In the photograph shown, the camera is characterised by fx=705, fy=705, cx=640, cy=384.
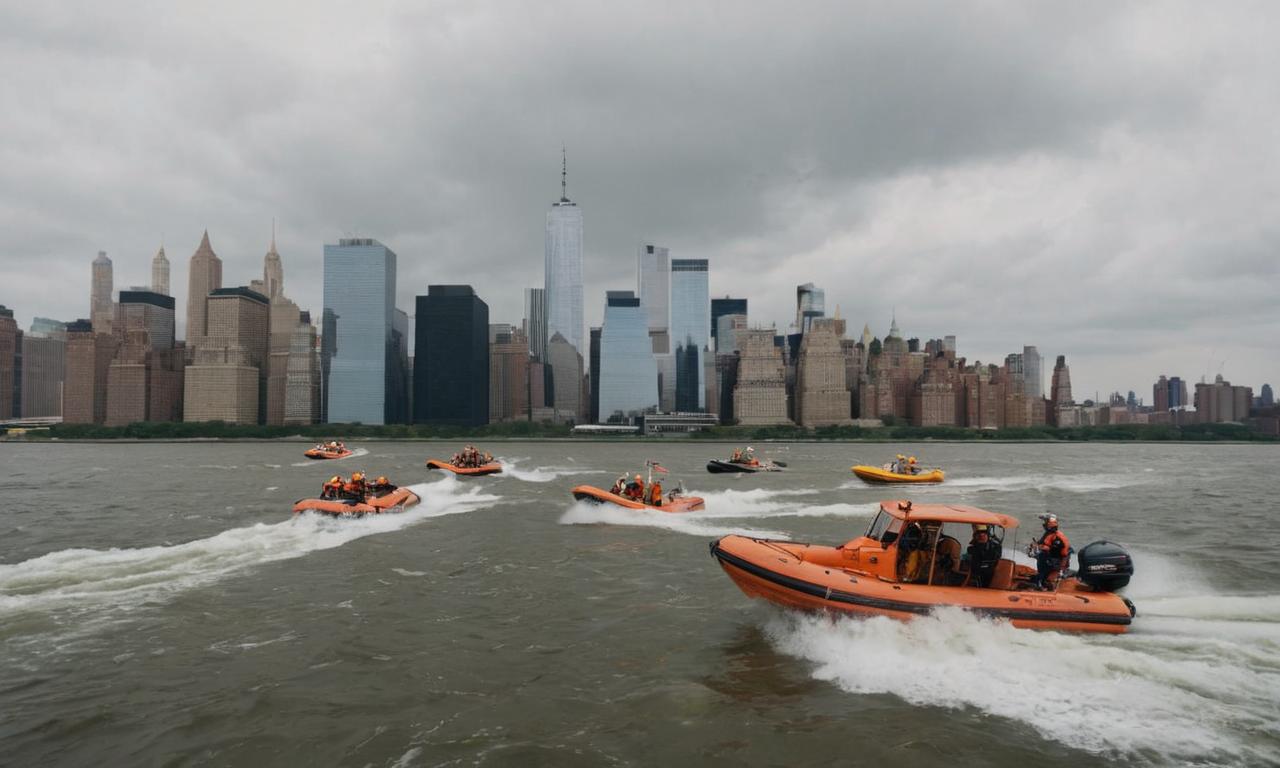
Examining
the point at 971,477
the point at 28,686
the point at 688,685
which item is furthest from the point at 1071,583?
the point at 971,477

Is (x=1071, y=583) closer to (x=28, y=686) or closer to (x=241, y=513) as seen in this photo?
(x=28, y=686)

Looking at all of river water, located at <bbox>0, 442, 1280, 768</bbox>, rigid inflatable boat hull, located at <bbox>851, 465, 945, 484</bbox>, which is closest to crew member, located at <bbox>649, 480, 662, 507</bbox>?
river water, located at <bbox>0, 442, 1280, 768</bbox>

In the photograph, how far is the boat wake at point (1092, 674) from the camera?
9719mm

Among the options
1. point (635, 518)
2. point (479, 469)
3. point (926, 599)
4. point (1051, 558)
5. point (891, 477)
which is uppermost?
point (1051, 558)

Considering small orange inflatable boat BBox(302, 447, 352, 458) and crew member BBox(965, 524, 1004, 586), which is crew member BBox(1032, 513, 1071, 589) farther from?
small orange inflatable boat BBox(302, 447, 352, 458)

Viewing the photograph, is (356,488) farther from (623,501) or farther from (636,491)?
(636,491)

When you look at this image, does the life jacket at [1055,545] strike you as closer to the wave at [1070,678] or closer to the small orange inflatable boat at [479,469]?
the wave at [1070,678]

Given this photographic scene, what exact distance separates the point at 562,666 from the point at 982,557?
27.7 ft

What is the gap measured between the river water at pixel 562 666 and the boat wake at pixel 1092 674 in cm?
5

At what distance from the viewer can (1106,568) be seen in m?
13.8

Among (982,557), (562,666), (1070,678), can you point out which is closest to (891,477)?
(982,557)

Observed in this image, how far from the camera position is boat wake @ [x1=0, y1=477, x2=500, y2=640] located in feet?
50.5

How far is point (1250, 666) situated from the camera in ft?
39.9

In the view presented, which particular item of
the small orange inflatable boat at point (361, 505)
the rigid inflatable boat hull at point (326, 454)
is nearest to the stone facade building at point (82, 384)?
the rigid inflatable boat hull at point (326, 454)
